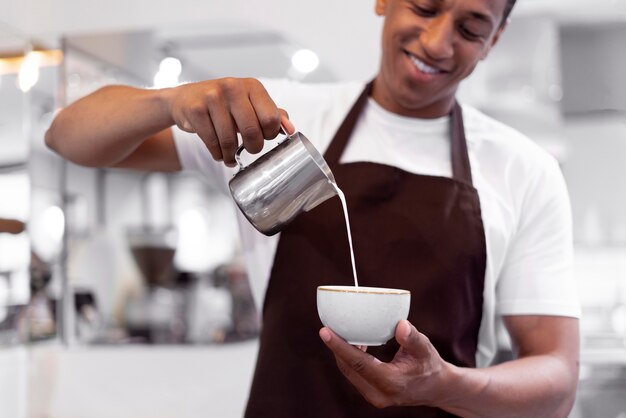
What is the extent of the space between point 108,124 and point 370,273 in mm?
540

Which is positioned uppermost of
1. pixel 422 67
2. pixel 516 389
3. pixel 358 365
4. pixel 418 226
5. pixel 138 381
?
pixel 422 67

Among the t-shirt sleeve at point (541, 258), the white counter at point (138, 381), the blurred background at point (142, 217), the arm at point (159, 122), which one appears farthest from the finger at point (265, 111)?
the white counter at point (138, 381)

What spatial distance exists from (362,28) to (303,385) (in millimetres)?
1346

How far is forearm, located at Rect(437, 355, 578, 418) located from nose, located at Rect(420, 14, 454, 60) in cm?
57


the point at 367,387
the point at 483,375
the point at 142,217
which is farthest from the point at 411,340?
the point at 142,217

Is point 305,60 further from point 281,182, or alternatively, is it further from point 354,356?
point 354,356

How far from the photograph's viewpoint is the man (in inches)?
55.0

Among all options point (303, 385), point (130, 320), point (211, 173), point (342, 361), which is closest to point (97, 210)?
point (130, 320)

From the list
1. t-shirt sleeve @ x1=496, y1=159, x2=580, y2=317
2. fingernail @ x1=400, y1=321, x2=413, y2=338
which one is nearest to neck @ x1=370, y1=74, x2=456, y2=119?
t-shirt sleeve @ x1=496, y1=159, x2=580, y2=317

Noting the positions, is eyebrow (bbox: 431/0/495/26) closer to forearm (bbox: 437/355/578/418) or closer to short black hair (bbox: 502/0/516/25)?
short black hair (bbox: 502/0/516/25)

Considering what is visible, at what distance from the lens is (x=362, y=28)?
7.89 ft

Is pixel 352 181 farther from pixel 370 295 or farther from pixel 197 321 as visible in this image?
pixel 197 321

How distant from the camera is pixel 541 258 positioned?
4.80 feet

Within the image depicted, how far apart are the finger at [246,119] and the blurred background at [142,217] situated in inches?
46.9
